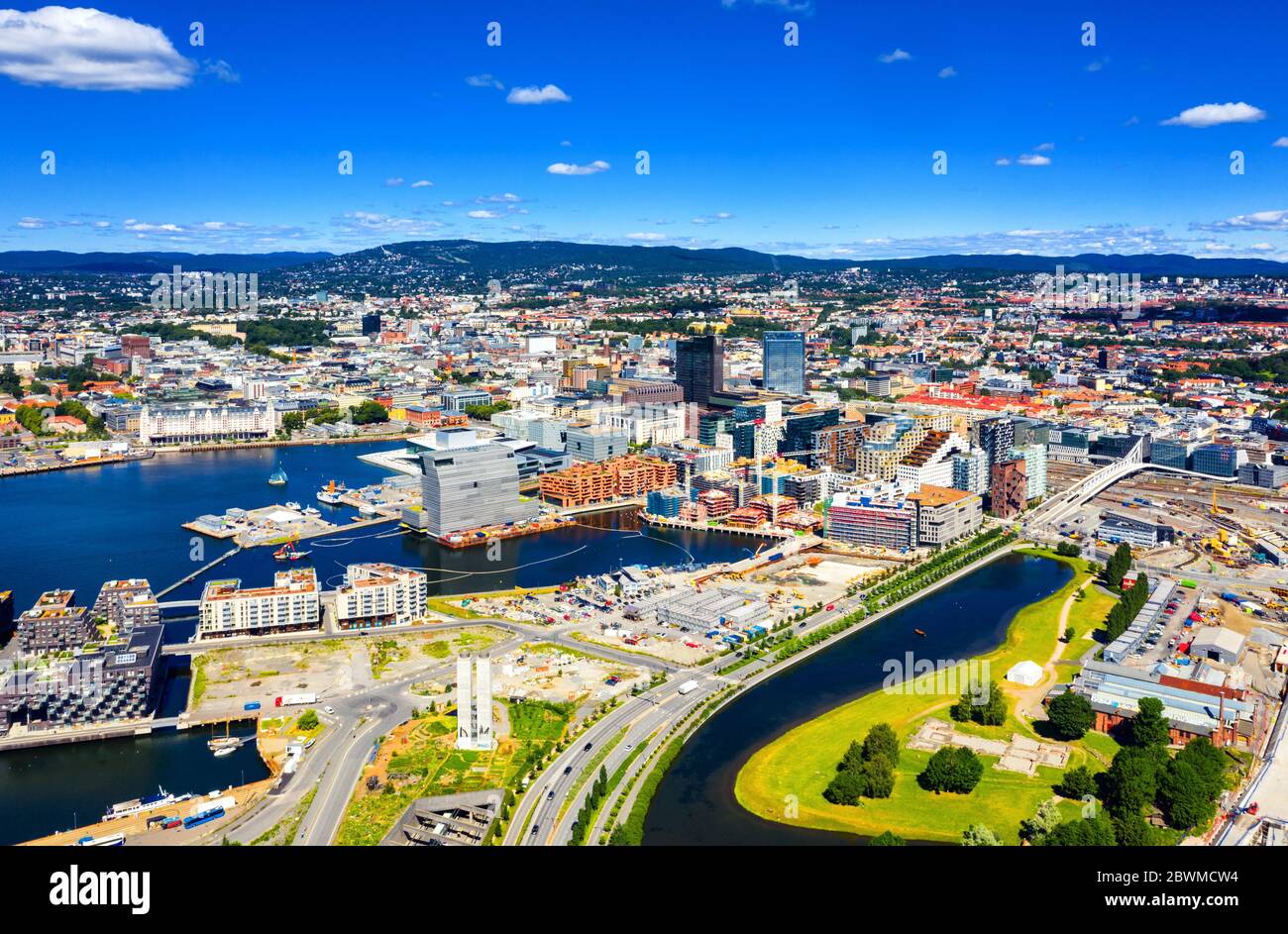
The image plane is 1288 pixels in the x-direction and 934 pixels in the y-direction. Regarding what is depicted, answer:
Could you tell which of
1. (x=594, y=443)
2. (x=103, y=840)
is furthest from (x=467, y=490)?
(x=103, y=840)

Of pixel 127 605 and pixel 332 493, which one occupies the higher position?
pixel 332 493

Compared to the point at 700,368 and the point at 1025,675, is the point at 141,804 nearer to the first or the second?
the point at 1025,675

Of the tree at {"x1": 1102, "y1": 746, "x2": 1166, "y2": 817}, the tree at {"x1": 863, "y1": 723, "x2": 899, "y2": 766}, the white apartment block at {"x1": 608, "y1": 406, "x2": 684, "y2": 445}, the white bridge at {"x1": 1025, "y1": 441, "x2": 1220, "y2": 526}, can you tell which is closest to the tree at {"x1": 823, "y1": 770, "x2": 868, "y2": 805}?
the tree at {"x1": 863, "y1": 723, "x2": 899, "y2": 766}

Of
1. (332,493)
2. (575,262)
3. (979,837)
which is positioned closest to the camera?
(979,837)

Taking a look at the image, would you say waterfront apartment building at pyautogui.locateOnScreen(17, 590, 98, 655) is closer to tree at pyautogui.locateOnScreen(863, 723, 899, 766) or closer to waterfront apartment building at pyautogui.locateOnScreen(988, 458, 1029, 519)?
tree at pyautogui.locateOnScreen(863, 723, 899, 766)
